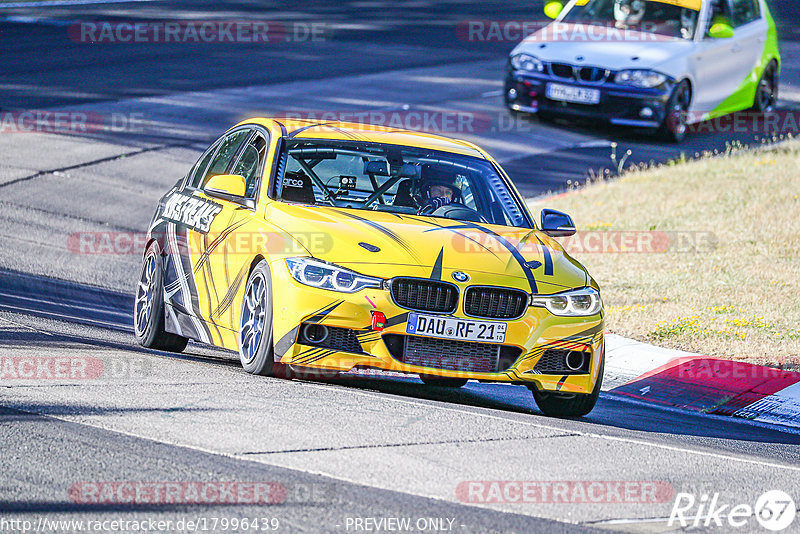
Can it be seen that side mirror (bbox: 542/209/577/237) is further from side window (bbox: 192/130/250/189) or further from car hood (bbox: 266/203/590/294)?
side window (bbox: 192/130/250/189)

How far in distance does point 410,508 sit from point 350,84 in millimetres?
17520

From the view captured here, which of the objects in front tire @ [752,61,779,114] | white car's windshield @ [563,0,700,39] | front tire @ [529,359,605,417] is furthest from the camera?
front tire @ [752,61,779,114]

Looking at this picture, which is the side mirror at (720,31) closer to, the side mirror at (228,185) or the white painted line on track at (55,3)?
the side mirror at (228,185)

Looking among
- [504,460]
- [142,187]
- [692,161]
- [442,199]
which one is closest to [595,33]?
[692,161]

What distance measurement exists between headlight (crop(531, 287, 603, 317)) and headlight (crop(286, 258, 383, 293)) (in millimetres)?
962

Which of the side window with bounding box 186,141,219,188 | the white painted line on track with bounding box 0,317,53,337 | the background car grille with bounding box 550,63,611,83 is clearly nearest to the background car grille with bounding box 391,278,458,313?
the side window with bounding box 186,141,219,188

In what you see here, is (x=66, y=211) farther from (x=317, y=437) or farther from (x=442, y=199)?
(x=317, y=437)

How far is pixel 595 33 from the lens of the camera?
65.1 ft

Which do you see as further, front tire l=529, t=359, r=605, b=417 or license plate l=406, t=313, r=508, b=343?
front tire l=529, t=359, r=605, b=417

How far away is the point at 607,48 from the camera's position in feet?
63.3

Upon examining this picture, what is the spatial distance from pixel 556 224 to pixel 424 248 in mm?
1370

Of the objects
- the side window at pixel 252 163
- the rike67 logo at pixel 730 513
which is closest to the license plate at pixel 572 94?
the side window at pixel 252 163

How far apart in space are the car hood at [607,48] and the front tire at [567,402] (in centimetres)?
1133

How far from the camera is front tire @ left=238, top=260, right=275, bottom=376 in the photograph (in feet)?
25.4
